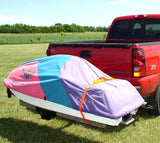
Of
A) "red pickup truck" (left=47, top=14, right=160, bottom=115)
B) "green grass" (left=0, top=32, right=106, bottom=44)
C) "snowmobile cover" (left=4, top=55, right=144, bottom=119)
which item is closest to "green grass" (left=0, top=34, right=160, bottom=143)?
"red pickup truck" (left=47, top=14, right=160, bottom=115)

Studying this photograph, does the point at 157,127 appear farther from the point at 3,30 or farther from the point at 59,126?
the point at 3,30

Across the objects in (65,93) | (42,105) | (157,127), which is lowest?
(157,127)

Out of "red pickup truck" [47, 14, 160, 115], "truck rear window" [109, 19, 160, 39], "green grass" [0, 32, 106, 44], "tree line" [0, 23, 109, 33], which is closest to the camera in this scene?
"red pickup truck" [47, 14, 160, 115]

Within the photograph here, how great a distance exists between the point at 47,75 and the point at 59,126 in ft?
4.90

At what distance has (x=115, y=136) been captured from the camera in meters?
4.17

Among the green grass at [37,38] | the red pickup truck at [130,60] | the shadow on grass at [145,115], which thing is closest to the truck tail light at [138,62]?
the red pickup truck at [130,60]

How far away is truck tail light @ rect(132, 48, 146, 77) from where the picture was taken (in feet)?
13.6

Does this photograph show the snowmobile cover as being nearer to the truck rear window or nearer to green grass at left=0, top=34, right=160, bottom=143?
green grass at left=0, top=34, right=160, bottom=143

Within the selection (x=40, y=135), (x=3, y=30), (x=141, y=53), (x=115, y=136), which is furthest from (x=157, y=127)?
(x=3, y=30)

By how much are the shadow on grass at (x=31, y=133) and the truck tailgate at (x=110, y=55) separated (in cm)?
136

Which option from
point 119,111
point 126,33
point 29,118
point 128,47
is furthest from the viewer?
point 126,33

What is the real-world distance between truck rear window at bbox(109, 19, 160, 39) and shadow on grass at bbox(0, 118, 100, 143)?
3.15 metres

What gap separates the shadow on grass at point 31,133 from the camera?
4051 millimetres

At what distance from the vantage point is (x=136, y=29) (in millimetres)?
6441
